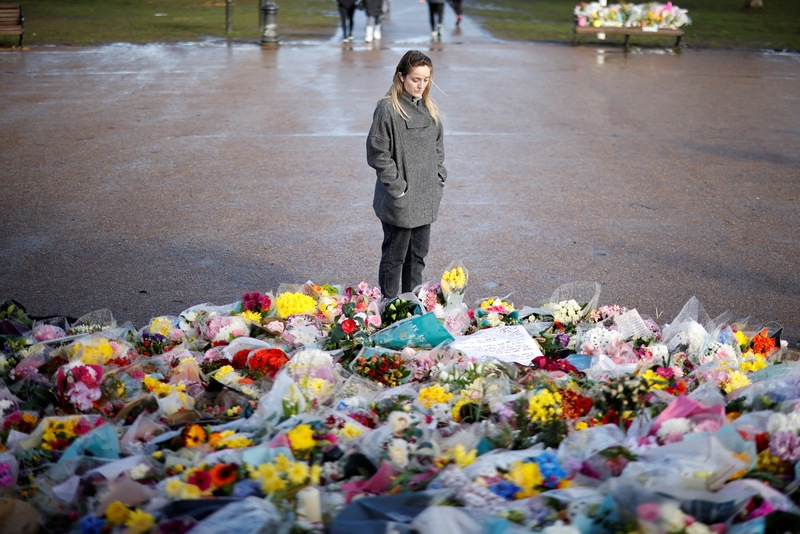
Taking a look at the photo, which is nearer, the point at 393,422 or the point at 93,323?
the point at 393,422

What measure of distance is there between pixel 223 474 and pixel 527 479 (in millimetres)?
977

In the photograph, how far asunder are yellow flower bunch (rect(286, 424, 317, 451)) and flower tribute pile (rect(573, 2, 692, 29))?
17897 mm

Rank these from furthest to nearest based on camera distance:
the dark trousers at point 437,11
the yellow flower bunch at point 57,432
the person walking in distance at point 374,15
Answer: the dark trousers at point 437,11 < the person walking in distance at point 374,15 < the yellow flower bunch at point 57,432

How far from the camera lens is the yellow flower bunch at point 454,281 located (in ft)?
16.6

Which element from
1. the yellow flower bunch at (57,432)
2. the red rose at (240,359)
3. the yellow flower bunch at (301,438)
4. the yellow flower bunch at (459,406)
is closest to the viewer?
the yellow flower bunch at (301,438)

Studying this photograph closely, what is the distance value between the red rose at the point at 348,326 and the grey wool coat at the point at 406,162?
2.81 ft

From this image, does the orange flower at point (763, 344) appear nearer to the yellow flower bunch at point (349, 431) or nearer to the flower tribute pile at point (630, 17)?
the yellow flower bunch at point (349, 431)

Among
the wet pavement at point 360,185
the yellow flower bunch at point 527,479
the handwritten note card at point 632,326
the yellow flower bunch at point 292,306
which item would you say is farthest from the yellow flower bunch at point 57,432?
the handwritten note card at point 632,326

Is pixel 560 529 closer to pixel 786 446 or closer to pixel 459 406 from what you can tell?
pixel 786 446

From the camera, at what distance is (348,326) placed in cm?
459

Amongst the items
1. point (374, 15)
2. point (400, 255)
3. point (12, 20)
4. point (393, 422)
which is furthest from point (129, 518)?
point (374, 15)

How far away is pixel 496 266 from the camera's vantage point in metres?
6.57

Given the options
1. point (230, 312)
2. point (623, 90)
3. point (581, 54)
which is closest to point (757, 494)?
point (230, 312)

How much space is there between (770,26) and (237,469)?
25.0m
